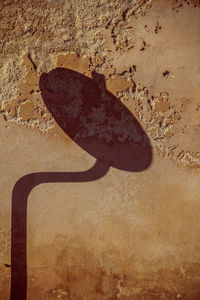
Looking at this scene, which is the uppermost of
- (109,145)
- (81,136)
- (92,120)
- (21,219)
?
(92,120)

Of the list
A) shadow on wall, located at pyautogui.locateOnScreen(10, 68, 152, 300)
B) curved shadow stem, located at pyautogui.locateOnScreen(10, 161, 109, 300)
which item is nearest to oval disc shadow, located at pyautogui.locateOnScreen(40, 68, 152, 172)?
shadow on wall, located at pyautogui.locateOnScreen(10, 68, 152, 300)

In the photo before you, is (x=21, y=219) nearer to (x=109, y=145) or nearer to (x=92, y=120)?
(x=109, y=145)

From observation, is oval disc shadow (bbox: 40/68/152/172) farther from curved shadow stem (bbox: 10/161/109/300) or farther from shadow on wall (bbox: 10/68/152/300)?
curved shadow stem (bbox: 10/161/109/300)

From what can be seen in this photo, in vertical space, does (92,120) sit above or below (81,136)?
above

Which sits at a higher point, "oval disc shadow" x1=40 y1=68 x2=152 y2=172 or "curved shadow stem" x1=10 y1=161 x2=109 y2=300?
"oval disc shadow" x1=40 y1=68 x2=152 y2=172

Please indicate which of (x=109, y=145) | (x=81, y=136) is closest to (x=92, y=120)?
(x=81, y=136)

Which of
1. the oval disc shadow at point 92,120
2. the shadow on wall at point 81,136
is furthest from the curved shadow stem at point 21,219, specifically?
the oval disc shadow at point 92,120
